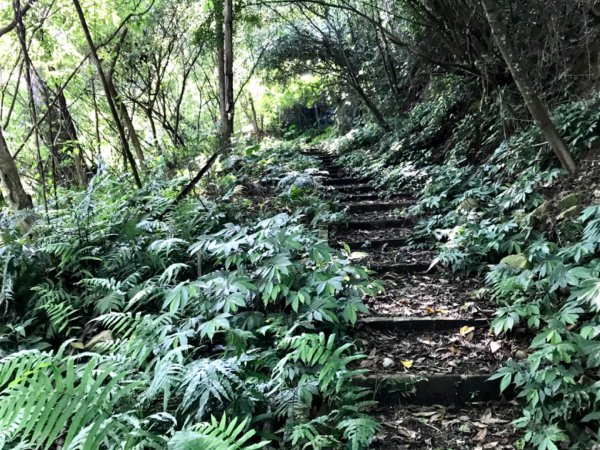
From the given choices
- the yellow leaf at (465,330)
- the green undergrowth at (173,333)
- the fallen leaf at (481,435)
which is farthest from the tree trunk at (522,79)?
the fallen leaf at (481,435)

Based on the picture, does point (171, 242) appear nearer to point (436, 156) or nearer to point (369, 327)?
point (369, 327)

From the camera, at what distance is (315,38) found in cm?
1382

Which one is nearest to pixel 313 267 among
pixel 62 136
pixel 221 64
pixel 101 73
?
pixel 101 73

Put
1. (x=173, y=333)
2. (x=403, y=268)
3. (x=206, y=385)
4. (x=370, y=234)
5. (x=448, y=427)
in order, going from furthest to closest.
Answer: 1. (x=370, y=234)
2. (x=403, y=268)
3. (x=173, y=333)
4. (x=448, y=427)
5. (x=206, y=385)

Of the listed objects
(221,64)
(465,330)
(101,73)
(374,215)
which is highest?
(221,64)

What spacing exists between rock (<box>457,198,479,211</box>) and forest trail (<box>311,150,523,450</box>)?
0.76 meters

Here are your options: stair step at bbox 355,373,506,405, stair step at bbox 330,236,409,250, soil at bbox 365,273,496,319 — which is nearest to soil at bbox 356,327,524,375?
stair step at bbox 355,373,506,405

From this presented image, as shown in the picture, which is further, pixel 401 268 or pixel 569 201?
pixel 401 268

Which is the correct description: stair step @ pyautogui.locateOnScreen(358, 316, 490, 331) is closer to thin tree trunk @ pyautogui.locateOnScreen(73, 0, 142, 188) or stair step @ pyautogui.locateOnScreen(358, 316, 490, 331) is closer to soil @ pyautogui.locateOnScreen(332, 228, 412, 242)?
soil @ pyautogui.locateOnScreen(332, 228, 412, 242)

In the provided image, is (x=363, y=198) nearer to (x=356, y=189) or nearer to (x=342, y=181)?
(x=356, y=189)

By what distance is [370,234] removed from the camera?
603 cm

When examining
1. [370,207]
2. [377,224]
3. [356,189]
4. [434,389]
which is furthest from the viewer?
[356,189]

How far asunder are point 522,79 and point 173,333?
4.08 metres

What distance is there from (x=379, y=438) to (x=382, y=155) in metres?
7.99
